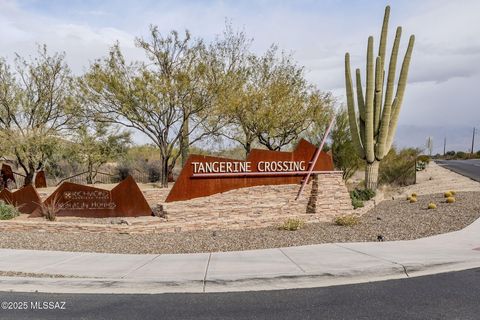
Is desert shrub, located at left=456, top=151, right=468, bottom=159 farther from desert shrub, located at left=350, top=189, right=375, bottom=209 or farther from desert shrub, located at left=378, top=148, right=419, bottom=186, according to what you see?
desert shrub, located at left=350, top=189, right=375, bottom=209

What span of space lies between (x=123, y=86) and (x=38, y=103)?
247 inches

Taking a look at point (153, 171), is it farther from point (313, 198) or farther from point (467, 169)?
point (467, 169)

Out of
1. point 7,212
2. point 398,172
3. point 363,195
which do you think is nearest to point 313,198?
point 363,195

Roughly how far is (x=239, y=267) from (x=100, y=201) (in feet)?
27.9

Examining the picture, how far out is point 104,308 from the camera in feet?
19.5

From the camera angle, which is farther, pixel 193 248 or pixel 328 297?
pixel 193 248

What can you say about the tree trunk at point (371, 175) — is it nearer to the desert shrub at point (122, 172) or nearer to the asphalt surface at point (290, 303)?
the asphalt surface at point (290, 303)

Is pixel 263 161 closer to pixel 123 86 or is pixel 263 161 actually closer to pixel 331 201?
pixel 331 201

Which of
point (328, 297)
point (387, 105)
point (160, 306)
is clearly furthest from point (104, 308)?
point (387, 105)

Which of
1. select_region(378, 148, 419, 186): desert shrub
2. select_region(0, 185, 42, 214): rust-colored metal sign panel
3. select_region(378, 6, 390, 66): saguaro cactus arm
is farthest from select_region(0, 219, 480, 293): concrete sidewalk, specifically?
select_region(378, 148, 419, 186): desert shrub

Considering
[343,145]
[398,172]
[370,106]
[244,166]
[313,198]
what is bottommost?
[313,198]

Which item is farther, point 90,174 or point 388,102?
point 90,174

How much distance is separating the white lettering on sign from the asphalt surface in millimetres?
7905

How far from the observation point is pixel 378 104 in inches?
763
